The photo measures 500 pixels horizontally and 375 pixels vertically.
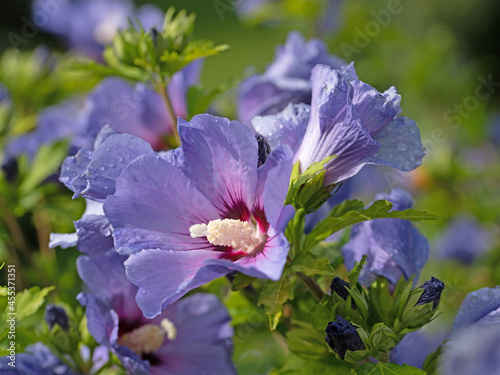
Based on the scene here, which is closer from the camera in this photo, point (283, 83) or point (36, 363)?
point (36, 363)

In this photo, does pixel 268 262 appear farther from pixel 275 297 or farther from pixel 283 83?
pixel 283 83

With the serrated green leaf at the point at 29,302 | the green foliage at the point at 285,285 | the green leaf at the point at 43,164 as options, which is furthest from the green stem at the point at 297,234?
the green leaf at the point at 43,164

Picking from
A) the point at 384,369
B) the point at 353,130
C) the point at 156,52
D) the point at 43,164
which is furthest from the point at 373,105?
the point at 43,164

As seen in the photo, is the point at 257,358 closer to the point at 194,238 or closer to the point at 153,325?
the point at 153,325

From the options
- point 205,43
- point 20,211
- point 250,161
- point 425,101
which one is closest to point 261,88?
point 205,43

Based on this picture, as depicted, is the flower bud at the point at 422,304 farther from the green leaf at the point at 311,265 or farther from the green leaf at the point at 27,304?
the green leaf at the point at 27,304

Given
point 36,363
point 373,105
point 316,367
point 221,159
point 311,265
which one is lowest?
point 36,363
